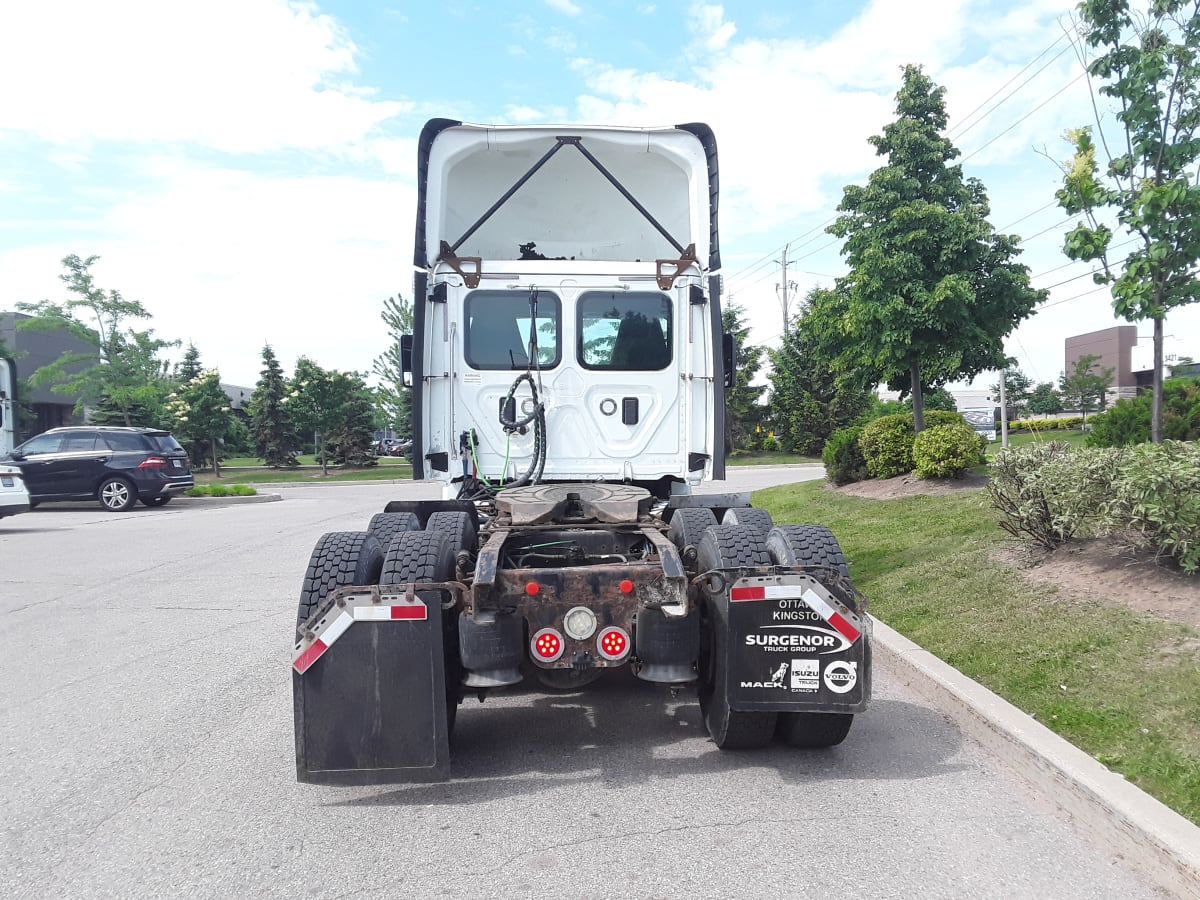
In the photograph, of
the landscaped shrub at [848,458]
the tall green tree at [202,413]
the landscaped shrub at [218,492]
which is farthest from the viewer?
the tall green tree at [202,413]

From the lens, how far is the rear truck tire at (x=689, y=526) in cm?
490

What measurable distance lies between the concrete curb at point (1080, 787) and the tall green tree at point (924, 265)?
30.1 feet

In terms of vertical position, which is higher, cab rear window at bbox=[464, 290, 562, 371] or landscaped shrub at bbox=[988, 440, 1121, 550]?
cab rear window at bbox=[464, 290, 562, 371]

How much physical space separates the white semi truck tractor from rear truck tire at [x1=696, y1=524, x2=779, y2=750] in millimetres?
15

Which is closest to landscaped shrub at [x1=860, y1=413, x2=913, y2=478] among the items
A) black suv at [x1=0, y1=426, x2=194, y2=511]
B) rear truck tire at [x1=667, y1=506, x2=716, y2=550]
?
rear truck tire at [x1=667, y1=506, x2=716, y2=550]

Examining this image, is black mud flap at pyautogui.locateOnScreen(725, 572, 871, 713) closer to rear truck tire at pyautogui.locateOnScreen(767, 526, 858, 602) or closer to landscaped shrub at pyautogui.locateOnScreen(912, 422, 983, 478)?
rear truck tire at pyautogui.locateOnScreen(767, 526, 858, 602)

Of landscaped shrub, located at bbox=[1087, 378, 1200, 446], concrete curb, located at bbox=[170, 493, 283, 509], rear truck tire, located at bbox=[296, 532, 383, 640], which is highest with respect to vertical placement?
landscaped shrub, located at bbox=[1087, 378, 1200, 446]

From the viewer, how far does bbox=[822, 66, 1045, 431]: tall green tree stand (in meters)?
13.4

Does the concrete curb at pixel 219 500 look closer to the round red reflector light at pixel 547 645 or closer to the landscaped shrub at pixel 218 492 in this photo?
the landscaped shrub at pixel 218 492

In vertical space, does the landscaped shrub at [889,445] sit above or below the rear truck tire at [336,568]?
above

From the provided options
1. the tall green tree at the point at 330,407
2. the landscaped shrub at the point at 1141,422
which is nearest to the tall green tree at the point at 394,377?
the tall green tree at the point at 330,407

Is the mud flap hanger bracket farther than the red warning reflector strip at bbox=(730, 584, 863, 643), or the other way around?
the mud flap hanger bracket

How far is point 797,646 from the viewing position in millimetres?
3939

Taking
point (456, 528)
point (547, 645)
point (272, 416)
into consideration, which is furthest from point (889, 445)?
point (272, 416)
